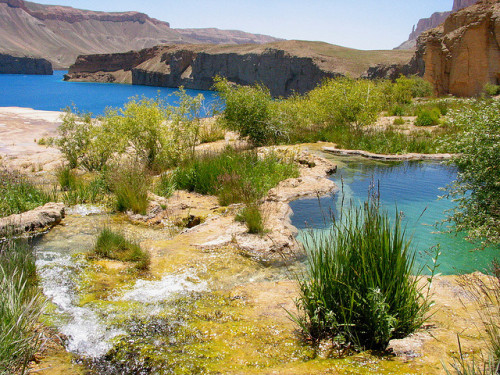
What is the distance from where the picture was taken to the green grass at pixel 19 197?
682cm

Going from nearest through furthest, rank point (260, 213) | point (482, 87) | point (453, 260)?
point (453, 260) < point (260, 213) < point (482, 87)

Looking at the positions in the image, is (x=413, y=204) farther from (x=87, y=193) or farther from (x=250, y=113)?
(x=250, y=113)

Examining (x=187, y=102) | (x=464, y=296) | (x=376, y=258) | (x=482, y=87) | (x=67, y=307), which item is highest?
(x=482, y=87)

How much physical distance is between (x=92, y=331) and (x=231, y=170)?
18.5 feet

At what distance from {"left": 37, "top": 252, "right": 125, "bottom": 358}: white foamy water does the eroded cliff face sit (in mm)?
28239

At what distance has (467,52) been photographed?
1047 inches

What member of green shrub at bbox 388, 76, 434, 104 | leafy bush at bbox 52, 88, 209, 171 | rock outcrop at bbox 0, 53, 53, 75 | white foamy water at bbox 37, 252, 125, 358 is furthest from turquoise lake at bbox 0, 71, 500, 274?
rock outcrop at bbox 0, 53, 53, 75

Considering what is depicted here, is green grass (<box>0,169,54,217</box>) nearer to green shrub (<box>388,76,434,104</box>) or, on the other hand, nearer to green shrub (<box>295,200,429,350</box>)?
green shrub (<box>295,200,429,350</box>)

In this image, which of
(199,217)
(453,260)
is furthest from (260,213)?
(453,260)

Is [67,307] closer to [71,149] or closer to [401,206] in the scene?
[401,206]

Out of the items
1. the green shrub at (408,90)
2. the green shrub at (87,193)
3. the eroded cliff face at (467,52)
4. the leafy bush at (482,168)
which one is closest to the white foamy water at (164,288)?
the leafy bush at (482,168)

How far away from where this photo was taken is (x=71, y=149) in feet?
35.0

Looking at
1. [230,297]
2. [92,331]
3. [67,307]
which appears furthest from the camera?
[230,297]

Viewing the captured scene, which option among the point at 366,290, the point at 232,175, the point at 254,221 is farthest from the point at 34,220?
the point at 366,290
